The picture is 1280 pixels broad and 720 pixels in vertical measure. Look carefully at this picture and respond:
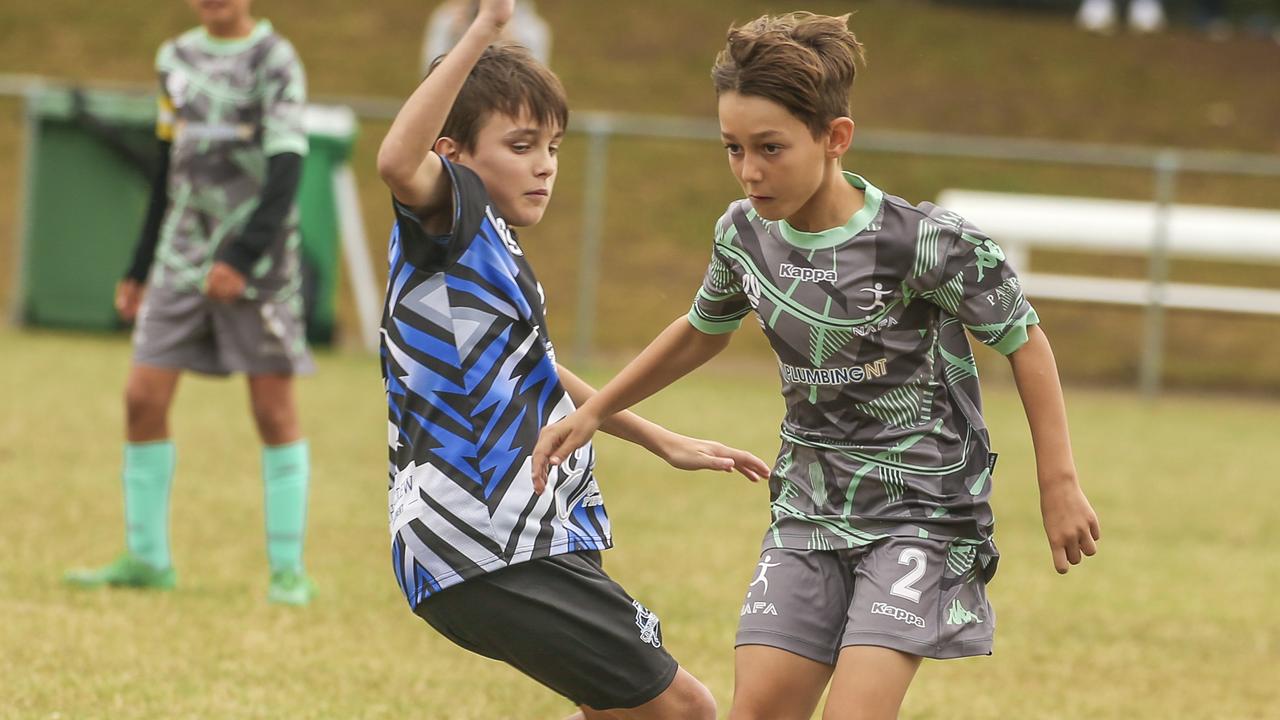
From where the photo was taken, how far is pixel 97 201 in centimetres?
1284

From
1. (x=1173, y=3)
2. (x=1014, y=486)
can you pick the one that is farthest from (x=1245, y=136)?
(x=1014, y=486)

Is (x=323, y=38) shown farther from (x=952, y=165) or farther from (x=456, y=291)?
(x=456, y=291)

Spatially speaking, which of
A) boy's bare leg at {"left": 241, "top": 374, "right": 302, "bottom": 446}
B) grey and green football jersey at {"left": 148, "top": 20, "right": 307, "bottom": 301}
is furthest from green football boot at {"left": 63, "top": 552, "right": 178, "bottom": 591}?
grey and green football jersey at {"left": 148, "top": 20, "right": 307, "bottom": 301}

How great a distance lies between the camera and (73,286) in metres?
12.9

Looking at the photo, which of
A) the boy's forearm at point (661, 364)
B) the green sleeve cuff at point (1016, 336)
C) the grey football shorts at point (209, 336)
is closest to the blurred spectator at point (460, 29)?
the grey football shorts at point (209, 336)

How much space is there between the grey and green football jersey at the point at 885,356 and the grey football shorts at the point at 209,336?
8.26ft

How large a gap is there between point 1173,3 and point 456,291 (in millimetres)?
30059

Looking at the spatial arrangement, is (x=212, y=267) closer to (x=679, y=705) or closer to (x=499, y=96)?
(x=499, y=96)

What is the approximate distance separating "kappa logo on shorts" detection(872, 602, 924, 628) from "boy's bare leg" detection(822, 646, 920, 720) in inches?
2.3

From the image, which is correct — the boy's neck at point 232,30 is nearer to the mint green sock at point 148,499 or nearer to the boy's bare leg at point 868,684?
the mint green sock at point 148,499

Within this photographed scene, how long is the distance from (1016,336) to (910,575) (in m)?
0.48

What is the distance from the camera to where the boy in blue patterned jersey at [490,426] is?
304 cm

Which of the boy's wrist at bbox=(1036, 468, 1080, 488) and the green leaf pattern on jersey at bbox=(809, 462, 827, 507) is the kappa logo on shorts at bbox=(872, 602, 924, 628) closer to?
the green leaf pattern on jersey at bbox=(809, 462, 827, 507)

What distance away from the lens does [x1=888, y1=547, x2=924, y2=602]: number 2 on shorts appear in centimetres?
317
